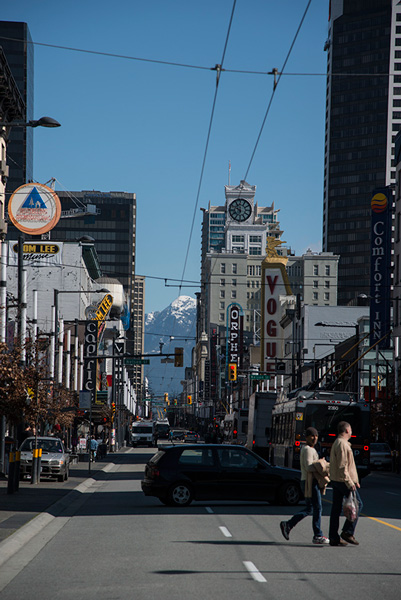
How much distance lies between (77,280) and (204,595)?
92.2m

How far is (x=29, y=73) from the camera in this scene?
158 m

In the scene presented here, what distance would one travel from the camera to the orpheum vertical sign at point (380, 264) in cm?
7294

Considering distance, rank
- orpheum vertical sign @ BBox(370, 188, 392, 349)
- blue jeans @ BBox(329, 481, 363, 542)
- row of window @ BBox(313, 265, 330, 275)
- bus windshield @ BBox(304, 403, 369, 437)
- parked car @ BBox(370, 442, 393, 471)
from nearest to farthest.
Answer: blue jeans @ BBox(329, 481, 363, 542) < bus windshield @ BBox(304, 403, 369, 437) < parked car @ BBox(370, 442, 393, 471) < orpheum vertical sign @ BBox(370, 188, 392, 349) < row of window @ BBox(313, 265, 330, 275)

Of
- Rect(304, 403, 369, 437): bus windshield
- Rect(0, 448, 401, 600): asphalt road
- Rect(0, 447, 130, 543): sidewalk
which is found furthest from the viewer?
Rect(304, 403, 369, 437): bus windshield

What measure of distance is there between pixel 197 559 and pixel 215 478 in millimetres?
9631

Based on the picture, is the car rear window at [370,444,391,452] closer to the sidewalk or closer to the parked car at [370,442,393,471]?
the parked car at [370,442,393,471]

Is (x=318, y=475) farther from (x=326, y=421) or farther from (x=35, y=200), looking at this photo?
(x=35, y=200)

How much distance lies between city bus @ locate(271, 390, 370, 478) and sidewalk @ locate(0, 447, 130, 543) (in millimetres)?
7741

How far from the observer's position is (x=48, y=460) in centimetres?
3416

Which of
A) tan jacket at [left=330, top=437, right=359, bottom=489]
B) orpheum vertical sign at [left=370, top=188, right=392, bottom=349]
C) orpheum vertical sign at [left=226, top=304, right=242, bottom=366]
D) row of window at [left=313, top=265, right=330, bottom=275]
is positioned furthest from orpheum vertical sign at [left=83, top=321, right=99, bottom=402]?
row of window at [left=313, top=265, right=330, bottom=275]

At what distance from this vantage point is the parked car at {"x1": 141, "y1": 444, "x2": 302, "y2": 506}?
2305cm

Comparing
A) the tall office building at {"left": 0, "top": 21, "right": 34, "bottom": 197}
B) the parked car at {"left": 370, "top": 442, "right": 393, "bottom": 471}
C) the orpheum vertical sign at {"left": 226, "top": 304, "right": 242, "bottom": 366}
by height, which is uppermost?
the tall office building at {"left": 0, "top": 21, "right": 34, "bottom": 197}

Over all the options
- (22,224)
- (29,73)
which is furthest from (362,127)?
(22,224)

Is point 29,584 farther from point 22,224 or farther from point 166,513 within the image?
point 22,224
